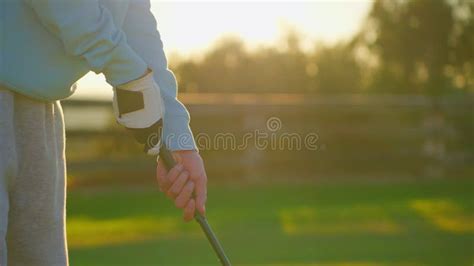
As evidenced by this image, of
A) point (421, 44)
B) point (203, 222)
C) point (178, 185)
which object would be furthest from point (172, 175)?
point (421, 44)

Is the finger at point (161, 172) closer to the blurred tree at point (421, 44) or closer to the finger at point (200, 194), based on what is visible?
the finger at point (200, 194)

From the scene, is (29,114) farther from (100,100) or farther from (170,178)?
(100,100)

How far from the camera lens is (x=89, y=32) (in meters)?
1.84

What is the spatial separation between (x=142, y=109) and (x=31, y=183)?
11.4 inches

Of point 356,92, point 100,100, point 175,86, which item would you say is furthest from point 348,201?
point 356,92

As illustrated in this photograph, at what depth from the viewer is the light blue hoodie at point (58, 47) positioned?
1840 millimetres

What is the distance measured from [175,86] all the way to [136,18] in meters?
0.19

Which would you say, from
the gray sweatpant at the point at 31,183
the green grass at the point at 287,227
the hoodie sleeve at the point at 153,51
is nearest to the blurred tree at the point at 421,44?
the green grass at the point at 287,227

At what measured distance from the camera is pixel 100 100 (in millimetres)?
11188

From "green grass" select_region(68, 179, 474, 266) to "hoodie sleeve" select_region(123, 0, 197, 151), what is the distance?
3.26 meters

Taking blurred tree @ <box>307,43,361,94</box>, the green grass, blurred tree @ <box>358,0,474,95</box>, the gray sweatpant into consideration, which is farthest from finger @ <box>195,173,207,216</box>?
blurred tree @ <box>358,0,474,95</box>

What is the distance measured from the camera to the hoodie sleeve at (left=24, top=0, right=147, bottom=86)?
6.02ft

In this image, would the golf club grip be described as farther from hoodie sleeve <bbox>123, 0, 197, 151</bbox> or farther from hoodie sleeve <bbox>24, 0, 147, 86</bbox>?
hoodie sleeve <bbox>24, 0, 147, 86</bbox>

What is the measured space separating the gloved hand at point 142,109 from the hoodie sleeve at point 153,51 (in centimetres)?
10
